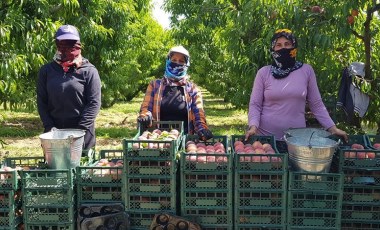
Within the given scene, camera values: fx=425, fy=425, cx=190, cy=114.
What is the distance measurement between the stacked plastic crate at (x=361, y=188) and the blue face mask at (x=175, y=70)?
164 cm

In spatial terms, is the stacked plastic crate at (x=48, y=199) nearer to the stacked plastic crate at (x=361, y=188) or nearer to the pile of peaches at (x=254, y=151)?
the pile of peaches at (x=254, y=151)

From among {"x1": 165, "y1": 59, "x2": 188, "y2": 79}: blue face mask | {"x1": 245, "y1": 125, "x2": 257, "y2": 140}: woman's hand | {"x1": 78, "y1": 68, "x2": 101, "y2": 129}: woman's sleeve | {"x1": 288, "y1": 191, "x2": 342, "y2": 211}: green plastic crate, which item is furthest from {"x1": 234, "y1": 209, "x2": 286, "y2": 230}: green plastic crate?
{"x1": 78, "y1": 68, "x2": 101, "y2": 129}: woman's sleeve

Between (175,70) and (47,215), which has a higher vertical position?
(175,70)

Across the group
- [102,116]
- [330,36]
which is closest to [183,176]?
[330,36]

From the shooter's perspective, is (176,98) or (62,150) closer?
(62,150)

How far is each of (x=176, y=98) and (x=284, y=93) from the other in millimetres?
1014

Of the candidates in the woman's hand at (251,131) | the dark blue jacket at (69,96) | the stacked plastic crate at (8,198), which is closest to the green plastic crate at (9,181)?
the stacked plastic crate at (8,198)

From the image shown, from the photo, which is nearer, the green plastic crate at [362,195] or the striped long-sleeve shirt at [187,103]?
the green plastic crate at [362,195]

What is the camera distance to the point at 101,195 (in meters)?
3.18

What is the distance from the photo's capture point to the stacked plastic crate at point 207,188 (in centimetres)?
301

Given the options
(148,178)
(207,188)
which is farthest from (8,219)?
(207,188)

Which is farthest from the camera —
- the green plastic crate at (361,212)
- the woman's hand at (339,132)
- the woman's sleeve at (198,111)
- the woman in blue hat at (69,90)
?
the woman's sleeve at (198,111)

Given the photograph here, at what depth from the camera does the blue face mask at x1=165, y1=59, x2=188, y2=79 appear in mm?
3986

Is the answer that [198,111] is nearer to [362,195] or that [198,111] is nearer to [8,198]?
[362,195]
